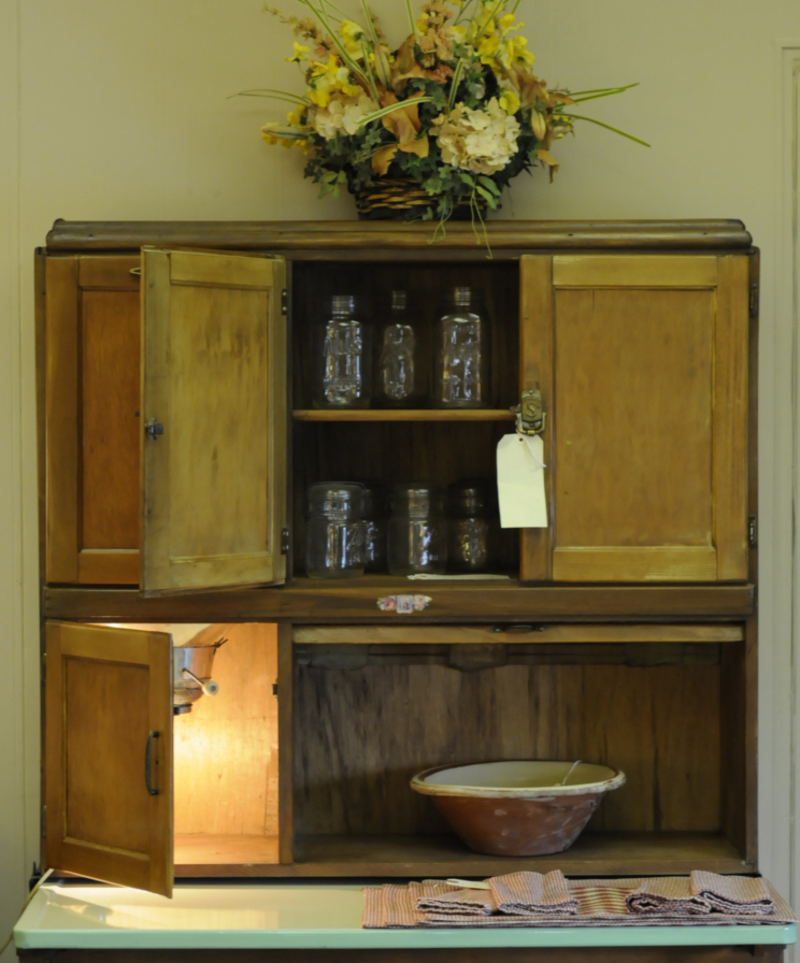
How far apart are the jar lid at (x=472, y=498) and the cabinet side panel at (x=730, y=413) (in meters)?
0.48

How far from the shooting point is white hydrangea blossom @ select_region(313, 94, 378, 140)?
1943 mm

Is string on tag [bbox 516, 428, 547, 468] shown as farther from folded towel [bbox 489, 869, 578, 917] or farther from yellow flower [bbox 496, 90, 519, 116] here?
folded towel [bbox 489, 869, 578, 917]

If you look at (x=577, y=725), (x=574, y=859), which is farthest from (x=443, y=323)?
(x=574, y=859)

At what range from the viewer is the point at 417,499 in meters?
2.09

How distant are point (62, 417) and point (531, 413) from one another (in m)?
0.88

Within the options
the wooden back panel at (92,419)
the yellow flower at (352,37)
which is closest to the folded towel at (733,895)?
the wooden back panel at (92,419)

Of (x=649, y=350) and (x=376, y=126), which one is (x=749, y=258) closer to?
(x=649, y=350)

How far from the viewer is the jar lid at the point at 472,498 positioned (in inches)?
84.0

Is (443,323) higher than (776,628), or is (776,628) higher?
(443,323)

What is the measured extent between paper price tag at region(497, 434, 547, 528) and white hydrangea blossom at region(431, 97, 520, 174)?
517 mm

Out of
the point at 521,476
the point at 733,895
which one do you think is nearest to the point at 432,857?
the point at 733,895

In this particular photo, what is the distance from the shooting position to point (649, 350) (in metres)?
1.91

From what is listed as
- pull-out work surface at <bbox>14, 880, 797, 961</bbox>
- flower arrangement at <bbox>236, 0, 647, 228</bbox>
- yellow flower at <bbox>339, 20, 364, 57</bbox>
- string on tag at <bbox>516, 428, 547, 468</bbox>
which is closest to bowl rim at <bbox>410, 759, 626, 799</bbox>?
pull-out work surface at <bbox>14, 880, 797, 961</bbox>

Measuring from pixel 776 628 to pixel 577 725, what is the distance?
Result: 0.51 metres
